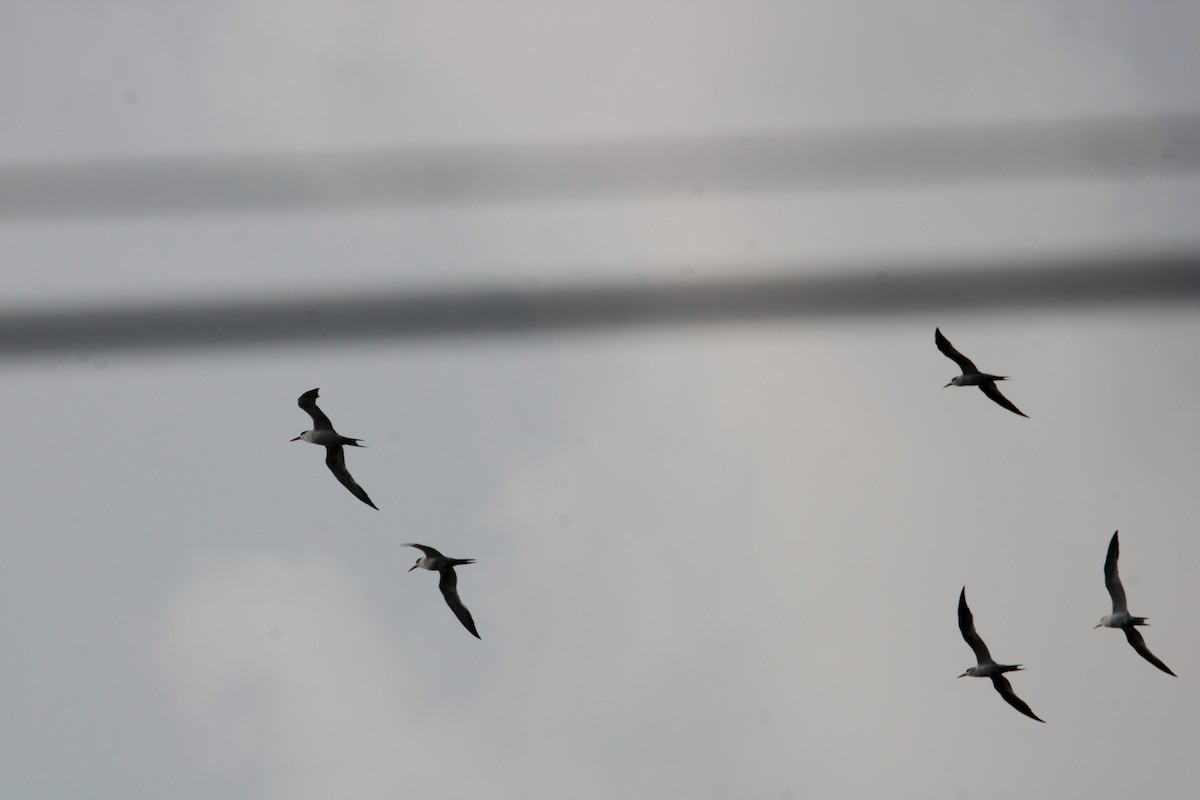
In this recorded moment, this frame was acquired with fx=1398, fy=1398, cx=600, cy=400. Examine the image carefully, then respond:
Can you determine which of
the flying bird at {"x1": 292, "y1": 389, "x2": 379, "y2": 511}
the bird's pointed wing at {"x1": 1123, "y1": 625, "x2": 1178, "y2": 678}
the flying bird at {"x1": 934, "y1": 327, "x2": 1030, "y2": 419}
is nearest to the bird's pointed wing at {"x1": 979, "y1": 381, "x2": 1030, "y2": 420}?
the flying bird at {"x1": 934, "y1": 327, "x2": 1030, "y2": 419}

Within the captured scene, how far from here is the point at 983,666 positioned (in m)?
22.5

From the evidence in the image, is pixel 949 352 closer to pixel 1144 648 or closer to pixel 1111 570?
pixel 1111 570

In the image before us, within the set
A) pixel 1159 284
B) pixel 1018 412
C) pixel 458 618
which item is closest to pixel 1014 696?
pixel 1018 412

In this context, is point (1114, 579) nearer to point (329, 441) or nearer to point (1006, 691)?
point (1006, 691)

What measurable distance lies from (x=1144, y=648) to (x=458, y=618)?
1080cm

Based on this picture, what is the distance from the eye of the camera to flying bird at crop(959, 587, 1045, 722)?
72.2 ft

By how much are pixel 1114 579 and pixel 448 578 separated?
10319mm

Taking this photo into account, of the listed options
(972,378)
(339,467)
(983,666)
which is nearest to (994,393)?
(972,378)

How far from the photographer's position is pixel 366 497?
808 inches

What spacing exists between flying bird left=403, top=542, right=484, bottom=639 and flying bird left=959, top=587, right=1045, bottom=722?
7.67 m

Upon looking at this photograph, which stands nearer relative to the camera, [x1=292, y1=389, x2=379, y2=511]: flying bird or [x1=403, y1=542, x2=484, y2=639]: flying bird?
[x1=292, y1=389, x2=379, y2=511]: flying bird

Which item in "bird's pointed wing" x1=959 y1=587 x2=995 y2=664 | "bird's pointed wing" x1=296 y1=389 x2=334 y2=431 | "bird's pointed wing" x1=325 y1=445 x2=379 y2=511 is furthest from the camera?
"bird's pointed wing" x1=959 y1=587 x2=995 y2=664

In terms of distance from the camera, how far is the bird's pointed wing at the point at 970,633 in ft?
71.7

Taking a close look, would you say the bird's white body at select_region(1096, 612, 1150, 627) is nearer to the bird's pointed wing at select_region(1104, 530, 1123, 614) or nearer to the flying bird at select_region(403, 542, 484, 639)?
the bird's pointed wing at select_region(1104, 530, 1123, 614)
